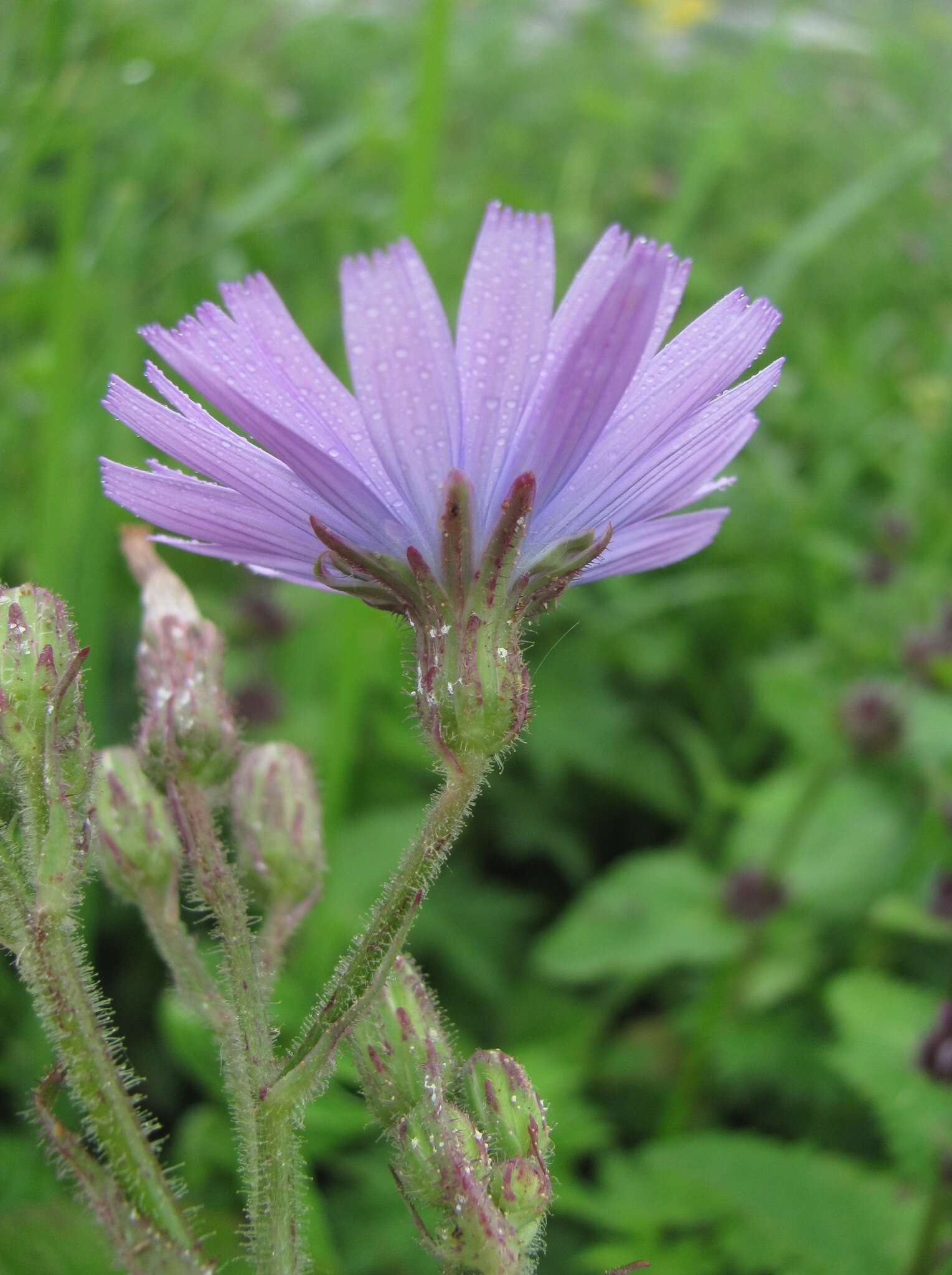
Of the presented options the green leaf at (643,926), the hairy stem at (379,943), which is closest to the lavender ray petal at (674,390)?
the hairy stem at (379,943)

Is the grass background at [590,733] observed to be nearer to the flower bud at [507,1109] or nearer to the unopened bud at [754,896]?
the unopened bud at [754,896]

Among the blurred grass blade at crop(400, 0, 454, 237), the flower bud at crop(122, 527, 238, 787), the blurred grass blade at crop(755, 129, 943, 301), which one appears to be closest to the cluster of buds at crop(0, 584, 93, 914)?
the flower bud at crop(122, 527, 238, 787)

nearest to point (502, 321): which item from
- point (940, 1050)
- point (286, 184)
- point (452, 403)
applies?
point (452, 403)

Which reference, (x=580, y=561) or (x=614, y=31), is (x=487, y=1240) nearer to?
(x=580, y=561)

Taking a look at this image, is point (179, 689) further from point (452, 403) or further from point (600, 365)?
point (600, 365)

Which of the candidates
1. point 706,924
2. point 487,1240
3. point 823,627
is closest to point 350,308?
point 487,1240

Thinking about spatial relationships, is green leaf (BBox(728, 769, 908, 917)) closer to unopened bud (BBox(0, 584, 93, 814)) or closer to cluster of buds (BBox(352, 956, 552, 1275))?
cluster of buds (BBox(352, 956, 552, 1275))

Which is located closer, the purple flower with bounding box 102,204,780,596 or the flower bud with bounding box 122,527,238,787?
the purple flower with bounding box 102,204,780,596
